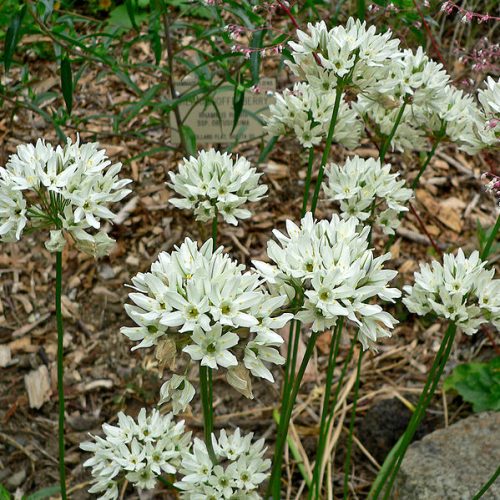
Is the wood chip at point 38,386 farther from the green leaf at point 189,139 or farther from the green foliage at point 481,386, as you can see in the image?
the green foliage at point 481,386

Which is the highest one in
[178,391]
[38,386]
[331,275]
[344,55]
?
[344,55]

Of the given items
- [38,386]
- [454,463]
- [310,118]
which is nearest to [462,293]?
[310,118]

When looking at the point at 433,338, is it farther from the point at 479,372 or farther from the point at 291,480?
the point at 291,480

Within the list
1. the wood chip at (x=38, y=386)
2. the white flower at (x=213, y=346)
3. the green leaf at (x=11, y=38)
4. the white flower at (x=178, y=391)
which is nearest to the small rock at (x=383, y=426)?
the wood chip at (x=38, y=386)

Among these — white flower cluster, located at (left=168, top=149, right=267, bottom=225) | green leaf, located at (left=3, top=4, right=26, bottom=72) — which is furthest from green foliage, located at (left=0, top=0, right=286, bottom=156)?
white flower cluster, located at (left=168, top=149, right=267, bottom=225)

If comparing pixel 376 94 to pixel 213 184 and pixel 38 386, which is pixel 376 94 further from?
pixel 38 386

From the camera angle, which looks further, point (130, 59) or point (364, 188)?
point (130, 59)
